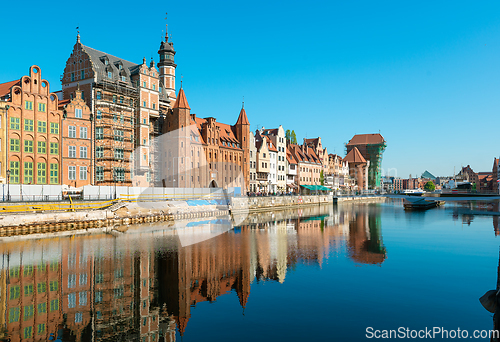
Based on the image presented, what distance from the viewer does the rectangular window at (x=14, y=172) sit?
47844 millimetres

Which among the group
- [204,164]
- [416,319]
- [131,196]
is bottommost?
[416,319]

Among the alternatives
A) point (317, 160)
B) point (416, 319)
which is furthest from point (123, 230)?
point (317, 160)

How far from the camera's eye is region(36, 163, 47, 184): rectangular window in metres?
50.8

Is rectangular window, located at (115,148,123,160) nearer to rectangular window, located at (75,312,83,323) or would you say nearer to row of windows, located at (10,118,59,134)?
row of windows, located at (10,118,59,134)

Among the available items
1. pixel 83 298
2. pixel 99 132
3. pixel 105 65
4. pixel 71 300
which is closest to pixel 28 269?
pixel 71 300

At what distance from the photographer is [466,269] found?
26.1m

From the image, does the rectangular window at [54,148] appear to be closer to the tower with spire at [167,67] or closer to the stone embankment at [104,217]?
the stone embankment at [104,217]

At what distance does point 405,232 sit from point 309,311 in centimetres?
3246

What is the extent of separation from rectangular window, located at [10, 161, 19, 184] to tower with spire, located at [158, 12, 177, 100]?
1454 inches

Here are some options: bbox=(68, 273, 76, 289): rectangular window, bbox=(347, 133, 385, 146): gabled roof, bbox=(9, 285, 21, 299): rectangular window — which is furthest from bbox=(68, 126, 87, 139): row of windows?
bbox=(347, 133, 385, 146): gabled roof

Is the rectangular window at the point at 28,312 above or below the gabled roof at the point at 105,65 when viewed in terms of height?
below

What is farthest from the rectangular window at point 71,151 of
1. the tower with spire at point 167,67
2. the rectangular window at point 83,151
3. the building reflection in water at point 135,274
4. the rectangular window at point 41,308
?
the rectangular window at point 41,308

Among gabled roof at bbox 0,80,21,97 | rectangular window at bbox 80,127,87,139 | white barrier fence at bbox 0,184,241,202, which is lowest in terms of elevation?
white barrier fence at bbox 0,184,241,202

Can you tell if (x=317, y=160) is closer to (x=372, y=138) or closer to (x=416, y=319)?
(x=372, y=138)
